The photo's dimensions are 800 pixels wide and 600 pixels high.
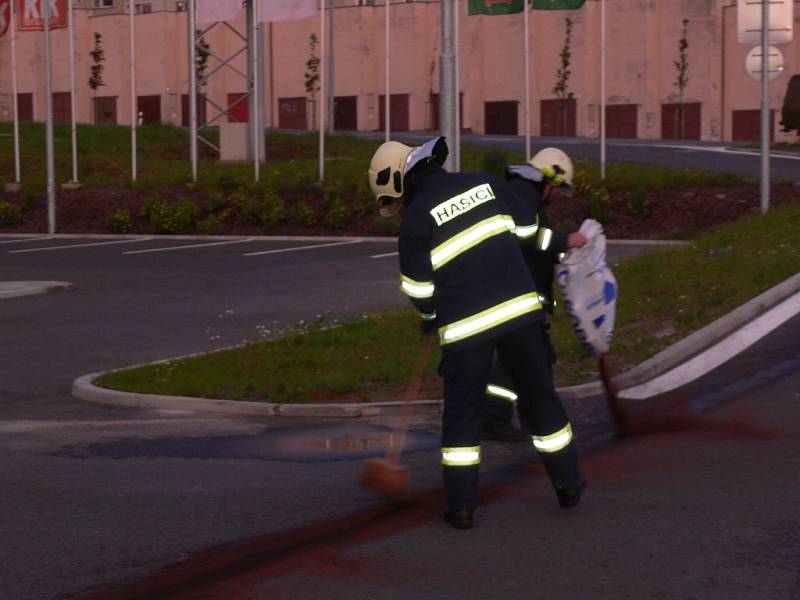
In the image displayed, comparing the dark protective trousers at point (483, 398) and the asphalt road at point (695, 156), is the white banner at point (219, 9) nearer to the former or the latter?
the asphalt road at point (695, 156)

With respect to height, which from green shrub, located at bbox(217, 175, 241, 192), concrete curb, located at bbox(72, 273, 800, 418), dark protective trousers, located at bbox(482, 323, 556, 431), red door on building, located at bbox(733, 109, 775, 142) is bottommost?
concrete curb, located at bbox(72, 273, 800, 418)

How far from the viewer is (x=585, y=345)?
330 inches

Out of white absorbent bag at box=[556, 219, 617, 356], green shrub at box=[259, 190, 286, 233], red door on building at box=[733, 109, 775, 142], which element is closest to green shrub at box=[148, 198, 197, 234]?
green shrub at box=[259, 190, 286, 233]

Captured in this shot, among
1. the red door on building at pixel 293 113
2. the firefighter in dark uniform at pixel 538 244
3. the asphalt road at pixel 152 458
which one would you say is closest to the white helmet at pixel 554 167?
the firefighter in dark uniform at pixel 538 244

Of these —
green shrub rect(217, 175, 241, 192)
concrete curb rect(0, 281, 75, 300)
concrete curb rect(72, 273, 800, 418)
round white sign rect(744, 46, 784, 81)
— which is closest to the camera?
concrete curb rect(72, 273, 800, 418)

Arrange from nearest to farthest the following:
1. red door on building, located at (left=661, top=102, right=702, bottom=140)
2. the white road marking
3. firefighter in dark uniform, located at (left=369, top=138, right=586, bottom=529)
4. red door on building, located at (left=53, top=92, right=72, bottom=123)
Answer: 1. firefighter in dark uniform, located at (left=369, top=138, right=586, bottom=529)
2. the white road marking
3. red door on building, located at (left=661, top=102, right=702, bottom=140)
4. red door on building, located at (left=53, top=92, right=72, bottom=123)

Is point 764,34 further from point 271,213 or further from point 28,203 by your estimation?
point 28,203

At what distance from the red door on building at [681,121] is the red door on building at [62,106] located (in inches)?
1229

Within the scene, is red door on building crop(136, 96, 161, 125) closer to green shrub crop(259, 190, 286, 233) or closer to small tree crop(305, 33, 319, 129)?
small tree crop(305, 33, 319, 129)

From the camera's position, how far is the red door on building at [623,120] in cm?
6500

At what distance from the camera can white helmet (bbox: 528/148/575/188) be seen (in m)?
8.41

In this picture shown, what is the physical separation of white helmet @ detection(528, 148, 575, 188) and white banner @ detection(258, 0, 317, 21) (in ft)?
69.6

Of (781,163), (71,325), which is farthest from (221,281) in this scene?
(781,163)

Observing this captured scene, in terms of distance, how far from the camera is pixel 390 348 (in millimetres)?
12625
